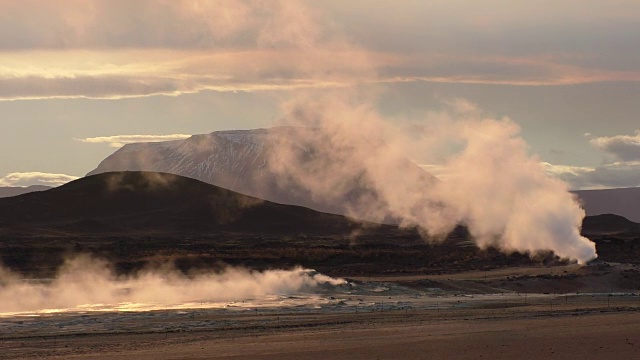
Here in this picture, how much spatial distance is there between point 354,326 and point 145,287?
25615 millimetres

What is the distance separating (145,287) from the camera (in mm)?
61938

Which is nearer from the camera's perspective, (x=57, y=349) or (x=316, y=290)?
(x=57, y=349)

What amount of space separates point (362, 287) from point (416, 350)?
27943mm

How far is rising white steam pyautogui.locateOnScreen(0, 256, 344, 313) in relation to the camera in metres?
52.8

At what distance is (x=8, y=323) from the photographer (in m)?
41.2

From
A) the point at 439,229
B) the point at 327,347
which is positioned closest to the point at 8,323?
the point at 327,347

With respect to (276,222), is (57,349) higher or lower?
lower

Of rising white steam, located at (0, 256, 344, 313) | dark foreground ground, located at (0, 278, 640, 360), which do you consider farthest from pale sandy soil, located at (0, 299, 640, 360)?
rising white steam, located at (0, 256, 344, 313)

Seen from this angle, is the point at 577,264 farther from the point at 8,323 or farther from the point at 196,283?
the point at 8,323

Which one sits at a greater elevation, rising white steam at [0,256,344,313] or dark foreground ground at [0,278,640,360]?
rising white steam at [0,256,344,313]

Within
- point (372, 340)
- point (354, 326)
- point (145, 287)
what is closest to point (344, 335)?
point (372, 340)

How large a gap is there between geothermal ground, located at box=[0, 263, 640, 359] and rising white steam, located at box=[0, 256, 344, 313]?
2.04m

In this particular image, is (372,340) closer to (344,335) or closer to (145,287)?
(344,335)

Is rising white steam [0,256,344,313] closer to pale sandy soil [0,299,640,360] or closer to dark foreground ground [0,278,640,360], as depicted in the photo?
dark foreground ground [0,278,640,360]
